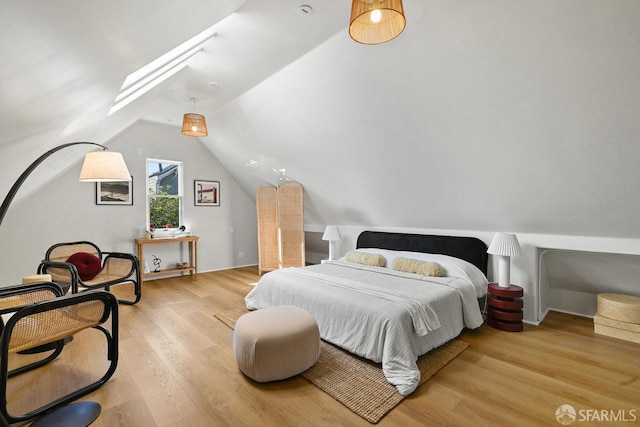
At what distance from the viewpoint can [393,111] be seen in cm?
293

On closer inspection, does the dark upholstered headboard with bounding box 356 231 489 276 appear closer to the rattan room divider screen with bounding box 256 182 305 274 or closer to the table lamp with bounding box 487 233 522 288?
the table lamp with bounding box 487 233 522 288

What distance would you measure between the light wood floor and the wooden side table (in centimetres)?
9

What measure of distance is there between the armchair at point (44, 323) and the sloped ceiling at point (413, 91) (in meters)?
0.95

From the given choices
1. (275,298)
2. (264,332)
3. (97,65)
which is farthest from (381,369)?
(97,65)

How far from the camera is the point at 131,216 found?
5.04 meters

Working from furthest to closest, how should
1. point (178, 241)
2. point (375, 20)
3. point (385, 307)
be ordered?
point (178, 241) < point (385, 307) < point (375, 20)

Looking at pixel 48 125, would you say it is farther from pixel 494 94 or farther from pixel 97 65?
pixel 494 94

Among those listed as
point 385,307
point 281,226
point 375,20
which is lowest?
point 385,307

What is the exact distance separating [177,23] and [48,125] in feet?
3.69

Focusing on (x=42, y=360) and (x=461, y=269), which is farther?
(x=461, y=269)

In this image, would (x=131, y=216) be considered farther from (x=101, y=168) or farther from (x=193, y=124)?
(x=101, y=168)

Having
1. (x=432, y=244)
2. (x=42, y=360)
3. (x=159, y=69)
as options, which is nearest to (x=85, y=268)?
(x=42, y=360)

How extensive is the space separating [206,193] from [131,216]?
1.38 meters

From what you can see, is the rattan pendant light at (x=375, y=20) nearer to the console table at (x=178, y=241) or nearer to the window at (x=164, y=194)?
the console table at (x=178, y=241)
